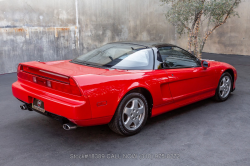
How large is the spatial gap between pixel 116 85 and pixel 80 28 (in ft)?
26.0

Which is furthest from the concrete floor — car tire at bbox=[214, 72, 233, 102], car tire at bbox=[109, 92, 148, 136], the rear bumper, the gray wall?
the gray wall

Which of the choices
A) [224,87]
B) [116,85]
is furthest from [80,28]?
[116,85]

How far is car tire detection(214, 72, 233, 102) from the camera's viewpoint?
493 cm

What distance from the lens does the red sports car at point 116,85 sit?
9.48ft

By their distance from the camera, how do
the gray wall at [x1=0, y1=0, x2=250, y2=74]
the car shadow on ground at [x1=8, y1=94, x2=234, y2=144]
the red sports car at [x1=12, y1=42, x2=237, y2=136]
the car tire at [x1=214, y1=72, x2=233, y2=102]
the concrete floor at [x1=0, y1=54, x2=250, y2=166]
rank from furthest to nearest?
the gray wall at [x1=0, y1=0, x2=250, y2=74] → the car tire at [x1=214, y1=72, x2=233, y2=102] → the car shadow on ground at [x1=8, y1=94, x2=234, y2=144] → the red sports car at [x1=12, y1=42, x2=237, y2=136] → the concrete floor at [x1=0, y1=54, x2=250, y2=166]

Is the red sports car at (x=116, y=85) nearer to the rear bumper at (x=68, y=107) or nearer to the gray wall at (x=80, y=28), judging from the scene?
the rear bumper at (x=68, y=107)

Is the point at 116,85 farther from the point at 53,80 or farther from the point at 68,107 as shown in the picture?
the point at 53,80

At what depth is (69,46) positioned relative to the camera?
10.2 metres

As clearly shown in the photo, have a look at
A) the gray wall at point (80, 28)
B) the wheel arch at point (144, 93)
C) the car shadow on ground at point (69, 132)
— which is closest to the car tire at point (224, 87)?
the car shadow on ground at point (69, 132)

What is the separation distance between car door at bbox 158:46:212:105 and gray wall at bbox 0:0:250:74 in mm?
6355

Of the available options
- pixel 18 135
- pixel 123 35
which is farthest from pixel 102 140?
pixel 123 35

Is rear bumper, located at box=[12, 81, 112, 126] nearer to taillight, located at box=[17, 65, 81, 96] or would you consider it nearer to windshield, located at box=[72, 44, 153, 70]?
taillight, located at box=[17, 65, 81, 96]

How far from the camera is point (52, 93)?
10.1 feet

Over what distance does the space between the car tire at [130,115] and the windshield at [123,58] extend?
1.53ft
